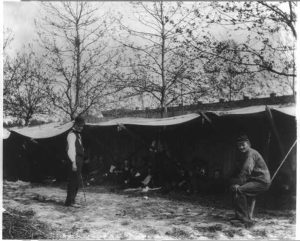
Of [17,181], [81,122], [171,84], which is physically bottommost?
[17,181]

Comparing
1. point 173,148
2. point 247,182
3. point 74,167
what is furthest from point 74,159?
point 173,148

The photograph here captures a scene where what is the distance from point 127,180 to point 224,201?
9.79ft

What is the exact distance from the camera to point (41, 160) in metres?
11.3

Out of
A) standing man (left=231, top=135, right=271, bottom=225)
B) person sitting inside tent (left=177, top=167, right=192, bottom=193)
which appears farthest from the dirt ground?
person sitting inside tent (left=177, top=167, right=192, bottom=193)

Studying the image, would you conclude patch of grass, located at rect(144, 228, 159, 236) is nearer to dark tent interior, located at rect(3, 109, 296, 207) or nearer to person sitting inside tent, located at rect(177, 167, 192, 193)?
dark tent interior, located at rect(3, 109, 296, 207)

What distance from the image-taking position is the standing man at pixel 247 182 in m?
4.89

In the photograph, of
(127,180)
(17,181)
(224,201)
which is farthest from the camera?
(17,181)

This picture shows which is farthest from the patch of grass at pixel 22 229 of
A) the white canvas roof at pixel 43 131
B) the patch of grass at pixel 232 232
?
the white canvas roof at pixel 43 131

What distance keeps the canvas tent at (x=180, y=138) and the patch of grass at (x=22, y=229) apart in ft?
12.1

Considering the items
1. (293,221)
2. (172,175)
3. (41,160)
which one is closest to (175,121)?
(172,175)

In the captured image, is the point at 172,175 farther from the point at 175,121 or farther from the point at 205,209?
the point at 205,209

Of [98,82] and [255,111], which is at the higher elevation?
[98,82]

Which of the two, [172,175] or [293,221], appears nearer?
[293,221]

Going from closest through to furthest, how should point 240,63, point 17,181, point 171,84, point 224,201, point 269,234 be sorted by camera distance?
1. point 269,234
2. point 224,201
3. point 240,63
4. point 17,181
5. point 171,84
